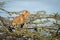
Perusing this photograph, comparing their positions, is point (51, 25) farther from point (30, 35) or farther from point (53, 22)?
point (30, 35)

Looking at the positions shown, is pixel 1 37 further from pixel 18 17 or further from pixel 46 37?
pixel 46 37

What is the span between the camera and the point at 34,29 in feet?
4.47

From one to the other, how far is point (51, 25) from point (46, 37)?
13 cm

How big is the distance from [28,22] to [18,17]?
7cm

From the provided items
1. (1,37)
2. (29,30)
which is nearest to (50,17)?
(29,30)

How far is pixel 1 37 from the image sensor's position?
135 cm

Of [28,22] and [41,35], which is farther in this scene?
[28,22]

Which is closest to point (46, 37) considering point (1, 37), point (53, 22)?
point (53, 22)

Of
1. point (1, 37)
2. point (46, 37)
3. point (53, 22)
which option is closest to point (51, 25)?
point (53, 22)

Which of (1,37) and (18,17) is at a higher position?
(18,17)

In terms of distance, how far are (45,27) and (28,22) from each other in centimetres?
11

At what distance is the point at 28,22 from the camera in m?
1.40

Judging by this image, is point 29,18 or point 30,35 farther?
point 29,18

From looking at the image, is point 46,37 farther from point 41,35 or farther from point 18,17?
point 18,17
